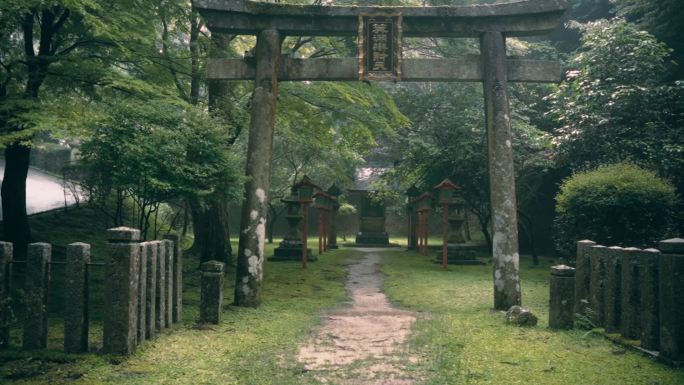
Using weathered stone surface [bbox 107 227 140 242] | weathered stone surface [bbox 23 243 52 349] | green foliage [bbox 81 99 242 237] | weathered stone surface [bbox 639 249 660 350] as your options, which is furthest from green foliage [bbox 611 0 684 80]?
weathered stone surface [bbox 23 243 52 349]

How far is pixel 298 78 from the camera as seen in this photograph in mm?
10438

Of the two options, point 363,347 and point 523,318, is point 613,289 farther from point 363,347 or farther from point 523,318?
point 363,347

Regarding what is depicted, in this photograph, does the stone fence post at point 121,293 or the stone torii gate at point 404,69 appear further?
the stone torii gate at point 404,69

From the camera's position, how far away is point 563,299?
7629 mm

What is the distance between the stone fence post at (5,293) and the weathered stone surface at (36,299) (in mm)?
224

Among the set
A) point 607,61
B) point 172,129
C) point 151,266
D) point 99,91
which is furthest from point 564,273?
point 99,91

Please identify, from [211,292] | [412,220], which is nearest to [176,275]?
[211,292]

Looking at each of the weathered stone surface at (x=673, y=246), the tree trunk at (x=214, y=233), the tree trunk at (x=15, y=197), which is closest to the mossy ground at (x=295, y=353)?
the weathered stone surface at (x=673, y=246)

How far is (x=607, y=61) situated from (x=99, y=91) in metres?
12.5

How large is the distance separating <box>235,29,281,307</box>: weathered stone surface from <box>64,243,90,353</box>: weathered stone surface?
348 cm

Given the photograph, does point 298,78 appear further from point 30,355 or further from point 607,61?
point 607,61

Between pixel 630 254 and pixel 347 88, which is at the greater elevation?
pixel 347 88

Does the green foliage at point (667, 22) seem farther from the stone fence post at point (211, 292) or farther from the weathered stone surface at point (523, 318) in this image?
the stone fence post at point (211, 292)

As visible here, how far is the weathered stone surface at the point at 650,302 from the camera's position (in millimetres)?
6023
